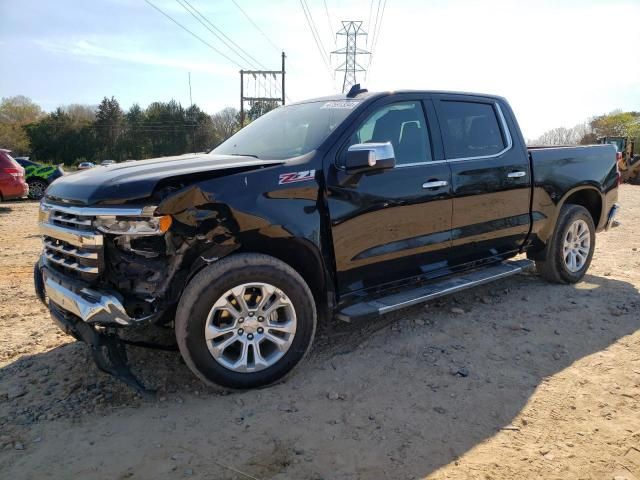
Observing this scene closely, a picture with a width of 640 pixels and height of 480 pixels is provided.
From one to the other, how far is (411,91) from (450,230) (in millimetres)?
1225

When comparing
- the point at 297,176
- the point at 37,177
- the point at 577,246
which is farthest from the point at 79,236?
the point at 37,177

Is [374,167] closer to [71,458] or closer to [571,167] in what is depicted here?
[71,458]

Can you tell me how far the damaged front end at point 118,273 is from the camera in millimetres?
2963

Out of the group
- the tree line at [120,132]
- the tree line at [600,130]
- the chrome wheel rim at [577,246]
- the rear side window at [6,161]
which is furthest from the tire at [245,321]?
the tree line at [120,132]

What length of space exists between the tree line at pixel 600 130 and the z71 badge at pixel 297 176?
30219mm

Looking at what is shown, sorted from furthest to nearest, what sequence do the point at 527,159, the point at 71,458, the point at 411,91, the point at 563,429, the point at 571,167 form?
1. the point at 571,167
2. the point at 527,159
3. the point at 411,91
4. the point at 563,429
5. the point at 71,458

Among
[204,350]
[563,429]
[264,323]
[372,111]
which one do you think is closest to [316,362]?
[264,323]

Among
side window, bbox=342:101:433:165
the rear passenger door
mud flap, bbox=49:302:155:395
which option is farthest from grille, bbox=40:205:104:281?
the rear passenger door

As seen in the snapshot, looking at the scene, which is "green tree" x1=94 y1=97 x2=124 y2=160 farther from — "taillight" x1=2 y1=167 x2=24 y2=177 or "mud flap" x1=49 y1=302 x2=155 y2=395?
"mud flap" x1=49 y1=302 x2=155 y2=395

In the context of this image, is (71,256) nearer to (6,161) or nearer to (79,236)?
(79,236)

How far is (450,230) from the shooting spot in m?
4.29

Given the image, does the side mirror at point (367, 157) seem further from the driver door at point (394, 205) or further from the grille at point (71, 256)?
the grille at point (71, 256)

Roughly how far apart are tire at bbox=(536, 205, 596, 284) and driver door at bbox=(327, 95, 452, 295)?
1740 millimetres

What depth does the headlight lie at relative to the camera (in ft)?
9.76
